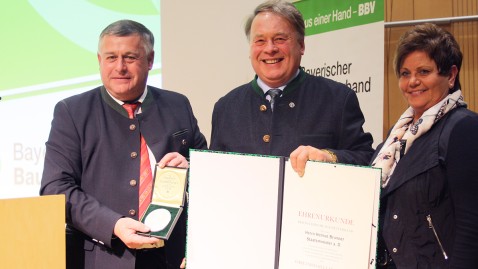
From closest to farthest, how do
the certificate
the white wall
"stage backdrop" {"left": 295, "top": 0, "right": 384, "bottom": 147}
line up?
the certificate < "stage backdrop" {"left": 295, "top": 0, "right": 384, "bottom": 147} < the white wall

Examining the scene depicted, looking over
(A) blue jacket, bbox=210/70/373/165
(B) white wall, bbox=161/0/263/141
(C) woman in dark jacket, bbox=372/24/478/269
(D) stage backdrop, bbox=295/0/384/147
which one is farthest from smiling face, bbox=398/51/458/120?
(B) white wall, bbox=161/0/263/141

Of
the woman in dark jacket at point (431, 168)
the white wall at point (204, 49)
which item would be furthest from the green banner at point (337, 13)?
the woman in dark jacket at point (431, 168)

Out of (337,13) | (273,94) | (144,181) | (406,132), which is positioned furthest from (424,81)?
(337,13)

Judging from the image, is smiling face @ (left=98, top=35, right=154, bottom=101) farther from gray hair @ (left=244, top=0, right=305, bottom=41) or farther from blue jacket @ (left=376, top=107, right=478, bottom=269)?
blue jacket @ (left=376, top=107, right=478, bottom=269)

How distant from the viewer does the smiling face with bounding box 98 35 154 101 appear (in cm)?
229

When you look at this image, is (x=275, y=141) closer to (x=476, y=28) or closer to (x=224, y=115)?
(x=224, y=115)

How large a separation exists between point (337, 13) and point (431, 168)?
2041 mm

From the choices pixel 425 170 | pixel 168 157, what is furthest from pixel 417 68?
pixel 168 157

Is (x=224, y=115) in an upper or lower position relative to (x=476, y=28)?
lower

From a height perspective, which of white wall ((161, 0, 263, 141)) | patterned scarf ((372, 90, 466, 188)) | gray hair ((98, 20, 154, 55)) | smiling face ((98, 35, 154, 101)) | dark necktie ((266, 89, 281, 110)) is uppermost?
white wall ((161, 0, 263, 141))

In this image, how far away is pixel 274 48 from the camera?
7.20ft

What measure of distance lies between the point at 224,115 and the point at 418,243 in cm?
96

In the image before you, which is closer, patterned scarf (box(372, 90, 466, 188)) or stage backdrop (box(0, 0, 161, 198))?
patterned scarf (box(372, 90, 466, 188))

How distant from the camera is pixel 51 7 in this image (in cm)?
360
